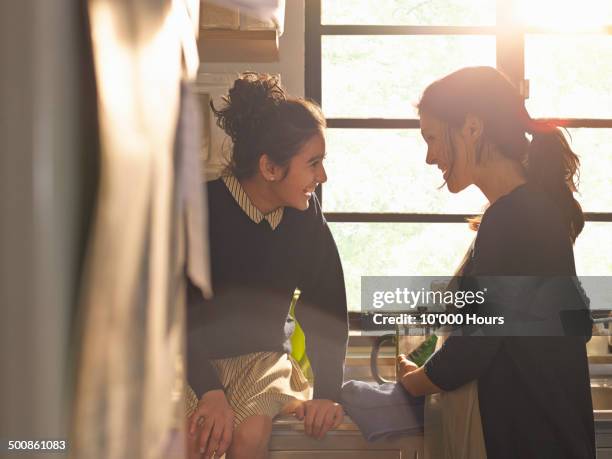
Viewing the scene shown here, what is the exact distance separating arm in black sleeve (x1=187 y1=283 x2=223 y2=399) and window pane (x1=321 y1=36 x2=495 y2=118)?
46.5 inches

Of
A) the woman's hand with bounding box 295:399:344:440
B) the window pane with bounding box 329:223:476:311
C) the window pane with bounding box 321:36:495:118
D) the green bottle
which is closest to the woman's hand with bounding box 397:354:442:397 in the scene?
the woman's hand with bounding box 295:399:344:440

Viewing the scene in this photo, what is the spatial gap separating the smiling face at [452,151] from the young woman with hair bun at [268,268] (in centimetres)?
22

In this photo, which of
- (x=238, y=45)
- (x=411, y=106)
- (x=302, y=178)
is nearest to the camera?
(x=302, y=178)

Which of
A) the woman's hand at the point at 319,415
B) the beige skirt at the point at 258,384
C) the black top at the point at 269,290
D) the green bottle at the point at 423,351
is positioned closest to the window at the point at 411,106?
the green bottle at the point at 423,351

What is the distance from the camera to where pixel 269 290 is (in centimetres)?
143

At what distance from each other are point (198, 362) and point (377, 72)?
1364mm

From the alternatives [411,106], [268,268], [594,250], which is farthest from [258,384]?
[594,250]

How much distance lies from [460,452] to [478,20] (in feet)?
5.21

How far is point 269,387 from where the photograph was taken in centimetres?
128

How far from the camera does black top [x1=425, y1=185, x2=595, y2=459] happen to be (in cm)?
121

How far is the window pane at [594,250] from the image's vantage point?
243cm

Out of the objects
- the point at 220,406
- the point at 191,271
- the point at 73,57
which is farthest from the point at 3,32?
the point at 220,406

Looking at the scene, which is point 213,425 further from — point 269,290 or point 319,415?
point 269,290

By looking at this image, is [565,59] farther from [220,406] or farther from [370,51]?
[220,406]
